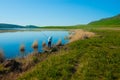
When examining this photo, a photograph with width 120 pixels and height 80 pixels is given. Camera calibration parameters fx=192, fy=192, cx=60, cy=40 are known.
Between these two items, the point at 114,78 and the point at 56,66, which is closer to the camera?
the point at 114,78

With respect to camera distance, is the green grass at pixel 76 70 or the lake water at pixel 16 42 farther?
the lake water at pixel 16 42

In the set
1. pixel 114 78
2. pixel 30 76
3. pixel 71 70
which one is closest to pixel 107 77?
pixel 114 78

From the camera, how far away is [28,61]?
15.9 meters

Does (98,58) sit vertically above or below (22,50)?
above

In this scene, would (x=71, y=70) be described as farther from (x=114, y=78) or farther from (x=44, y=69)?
(x=114, y=78)

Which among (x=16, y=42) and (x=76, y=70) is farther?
(x=16, y=42)

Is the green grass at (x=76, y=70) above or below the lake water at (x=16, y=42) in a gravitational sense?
above

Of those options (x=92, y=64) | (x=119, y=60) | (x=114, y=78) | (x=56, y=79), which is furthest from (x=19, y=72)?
(x=119, y=60)

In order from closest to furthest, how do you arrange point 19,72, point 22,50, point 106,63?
point 19,72, point 106,63, point 22,50

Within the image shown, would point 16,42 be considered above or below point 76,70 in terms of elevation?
below

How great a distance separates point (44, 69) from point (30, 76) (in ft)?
4.51

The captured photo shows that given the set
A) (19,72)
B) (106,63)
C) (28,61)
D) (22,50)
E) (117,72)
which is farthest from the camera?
(22,50)

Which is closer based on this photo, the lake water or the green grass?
the green grass

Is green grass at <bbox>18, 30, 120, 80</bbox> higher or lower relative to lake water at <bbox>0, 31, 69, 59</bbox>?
higher
